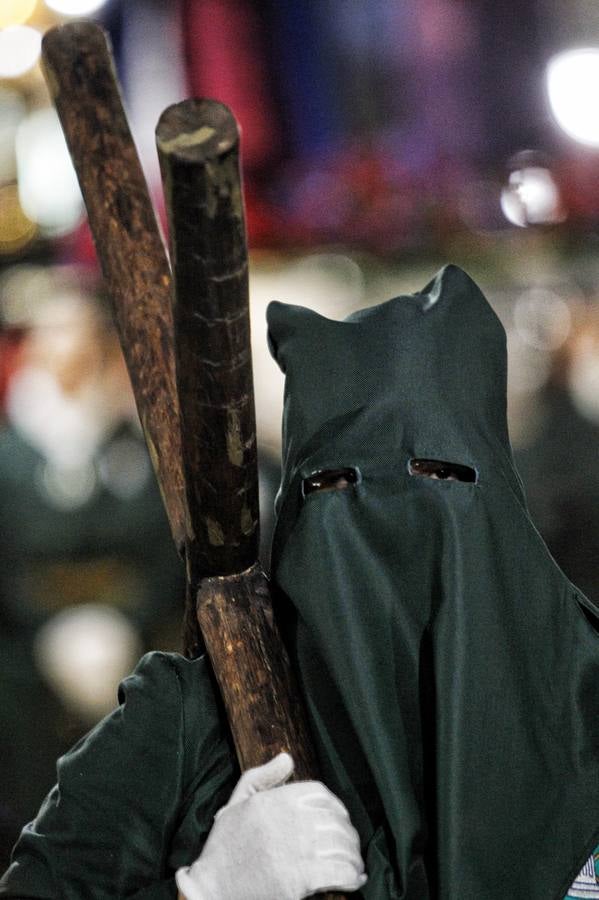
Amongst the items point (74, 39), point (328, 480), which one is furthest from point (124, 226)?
point (328, 480)

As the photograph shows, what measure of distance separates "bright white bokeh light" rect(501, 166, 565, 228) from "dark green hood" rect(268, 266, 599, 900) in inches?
102

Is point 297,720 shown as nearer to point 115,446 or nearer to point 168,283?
point 168,283

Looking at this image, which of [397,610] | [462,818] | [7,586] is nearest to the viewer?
[462,818]

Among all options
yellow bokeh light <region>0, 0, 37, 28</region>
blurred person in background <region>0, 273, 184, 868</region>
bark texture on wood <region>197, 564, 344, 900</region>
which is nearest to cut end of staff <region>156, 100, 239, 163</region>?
bark texture on wood <region>197, 564, 344, 900</region>

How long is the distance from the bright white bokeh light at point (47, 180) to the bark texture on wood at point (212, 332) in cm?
287

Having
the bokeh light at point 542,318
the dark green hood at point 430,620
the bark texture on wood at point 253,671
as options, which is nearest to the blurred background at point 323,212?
the bokeh light at point 542,318

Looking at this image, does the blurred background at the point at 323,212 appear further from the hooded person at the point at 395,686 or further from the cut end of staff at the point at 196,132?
the cut end of staff at the point at 196,132

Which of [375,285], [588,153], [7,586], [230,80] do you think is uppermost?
[230,80]

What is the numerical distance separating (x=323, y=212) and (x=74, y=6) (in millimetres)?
1025

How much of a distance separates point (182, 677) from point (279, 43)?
3.03 m

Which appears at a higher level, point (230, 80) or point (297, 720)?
point (230, 80)

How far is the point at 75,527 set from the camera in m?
3.94

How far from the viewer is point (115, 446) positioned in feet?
13.1

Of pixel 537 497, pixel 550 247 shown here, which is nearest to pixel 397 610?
pixel 537 497
